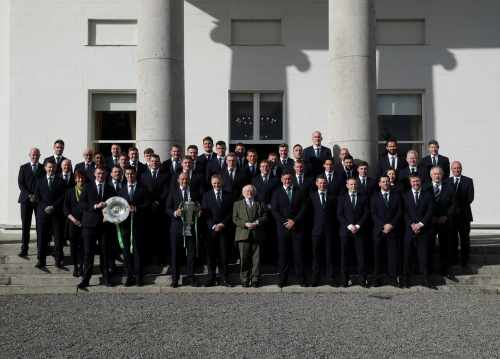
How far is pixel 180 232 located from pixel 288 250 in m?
1.83

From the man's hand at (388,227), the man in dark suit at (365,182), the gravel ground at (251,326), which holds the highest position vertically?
the man in dark suit at (365,182)

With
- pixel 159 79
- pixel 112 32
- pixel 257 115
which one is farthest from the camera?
pixel 257 115

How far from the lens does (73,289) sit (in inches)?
347

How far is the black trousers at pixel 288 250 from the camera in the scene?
358 inches

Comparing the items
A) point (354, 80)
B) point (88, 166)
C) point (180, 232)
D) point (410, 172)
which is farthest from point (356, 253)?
point (88, 166)

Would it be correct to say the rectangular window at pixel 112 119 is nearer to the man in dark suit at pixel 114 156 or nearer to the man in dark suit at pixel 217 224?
the man in dark suit at pixel 114 156

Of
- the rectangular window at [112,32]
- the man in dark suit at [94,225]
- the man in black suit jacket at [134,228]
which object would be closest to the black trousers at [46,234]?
the man in dark suit at [94,225]

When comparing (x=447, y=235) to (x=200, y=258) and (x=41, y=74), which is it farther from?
(x=41, y=74)

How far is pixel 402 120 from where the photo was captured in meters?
14.3

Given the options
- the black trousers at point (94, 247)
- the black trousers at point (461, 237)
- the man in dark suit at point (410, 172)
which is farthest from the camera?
the man in dark suit at point (410, 172)

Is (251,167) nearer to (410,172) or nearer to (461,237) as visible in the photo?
(410,172)

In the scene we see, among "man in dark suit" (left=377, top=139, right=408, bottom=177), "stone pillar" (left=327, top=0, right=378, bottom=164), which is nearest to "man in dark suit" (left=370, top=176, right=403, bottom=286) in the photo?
"man in dark suit" (left=377, top=139, right=408, bottom=177)

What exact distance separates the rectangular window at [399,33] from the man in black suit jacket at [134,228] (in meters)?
7.97

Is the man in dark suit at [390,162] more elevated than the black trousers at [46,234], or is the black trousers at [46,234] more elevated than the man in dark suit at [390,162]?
the man in dark suit at [390,162]
